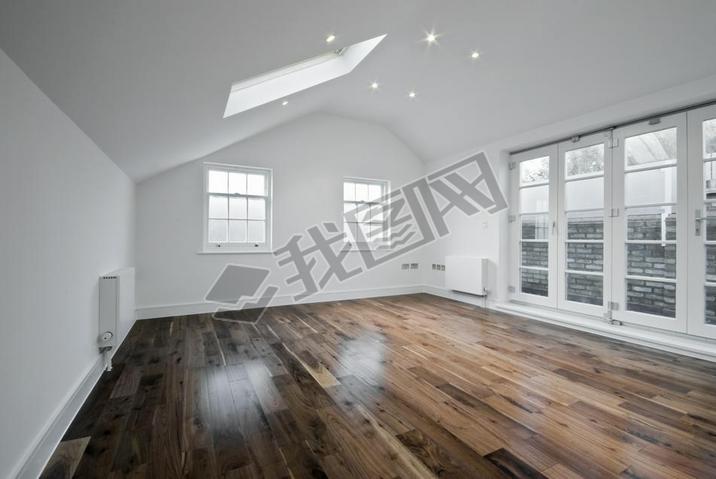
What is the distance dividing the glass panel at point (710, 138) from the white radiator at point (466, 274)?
262cm

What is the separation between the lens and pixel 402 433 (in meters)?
1.75

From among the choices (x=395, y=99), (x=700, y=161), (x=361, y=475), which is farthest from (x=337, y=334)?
(x=700, y=161)

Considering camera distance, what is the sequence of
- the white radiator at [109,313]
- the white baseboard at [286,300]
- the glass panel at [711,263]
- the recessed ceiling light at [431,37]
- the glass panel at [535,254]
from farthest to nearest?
the glass panel at [535,254] → the white baseboard at [286,300] → the recessed ceiling light at [431,37] → the glass panel at [711,263] → the white radiator at [109,313]

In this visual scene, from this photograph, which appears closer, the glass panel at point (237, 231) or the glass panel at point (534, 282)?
the glass panel at point (534, 282)

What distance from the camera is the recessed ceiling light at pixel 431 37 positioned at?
3.48 meters

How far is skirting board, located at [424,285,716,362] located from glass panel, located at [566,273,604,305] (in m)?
0.23

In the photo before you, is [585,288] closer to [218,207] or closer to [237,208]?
[237,208]

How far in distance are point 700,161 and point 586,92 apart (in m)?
1.23

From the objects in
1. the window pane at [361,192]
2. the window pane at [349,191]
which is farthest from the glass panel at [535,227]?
the window pane at [349,191]

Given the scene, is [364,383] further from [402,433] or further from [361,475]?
[361,475]

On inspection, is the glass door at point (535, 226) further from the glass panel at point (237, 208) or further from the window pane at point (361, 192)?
the glass panel at point (237, 208)

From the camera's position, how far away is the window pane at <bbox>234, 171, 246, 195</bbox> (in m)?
4.83

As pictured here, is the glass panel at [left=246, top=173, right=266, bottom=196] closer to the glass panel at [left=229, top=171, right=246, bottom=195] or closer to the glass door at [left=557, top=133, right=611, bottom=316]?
the glass panel at [left=229, top=171, right=246, bottom=195]

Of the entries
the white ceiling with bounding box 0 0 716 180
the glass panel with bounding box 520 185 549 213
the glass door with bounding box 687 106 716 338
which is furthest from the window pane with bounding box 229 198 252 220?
the glass door with bounding box 687 106 716 338
